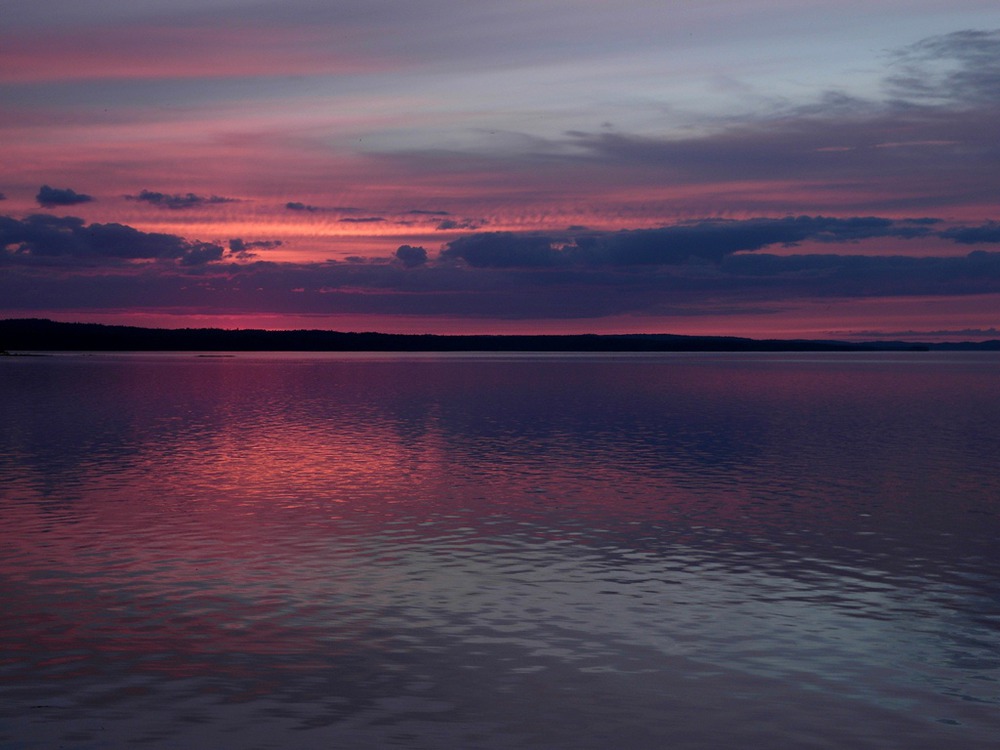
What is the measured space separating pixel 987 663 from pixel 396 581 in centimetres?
1151

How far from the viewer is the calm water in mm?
14875

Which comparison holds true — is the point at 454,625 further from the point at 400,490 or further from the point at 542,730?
the point at 400,490

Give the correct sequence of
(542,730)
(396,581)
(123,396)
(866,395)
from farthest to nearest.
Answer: (866,395)
(123,396)
(396,581)
(542,730)

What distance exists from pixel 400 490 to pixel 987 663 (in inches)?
897

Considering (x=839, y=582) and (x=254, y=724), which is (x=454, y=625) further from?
(x=839, y=582)

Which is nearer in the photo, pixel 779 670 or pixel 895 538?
pixel 779 670

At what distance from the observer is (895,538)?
28578 mm

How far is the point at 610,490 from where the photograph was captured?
122 feet

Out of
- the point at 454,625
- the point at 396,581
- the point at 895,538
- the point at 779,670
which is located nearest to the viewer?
the point at 779,670

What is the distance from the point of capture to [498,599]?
70.3ft

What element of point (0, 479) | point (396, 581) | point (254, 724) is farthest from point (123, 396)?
point (254, 724)

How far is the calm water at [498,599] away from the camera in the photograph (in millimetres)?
14875

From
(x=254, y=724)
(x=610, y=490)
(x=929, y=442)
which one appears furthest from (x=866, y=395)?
(x=254, y=724)

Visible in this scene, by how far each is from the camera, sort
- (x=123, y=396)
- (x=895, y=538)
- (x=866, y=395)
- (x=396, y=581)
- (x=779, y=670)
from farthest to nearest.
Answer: (x=866, y=395)
(x=123, y=396)
(x=895, y=538)
(x=396, y=581)
(x=779, y=670)
